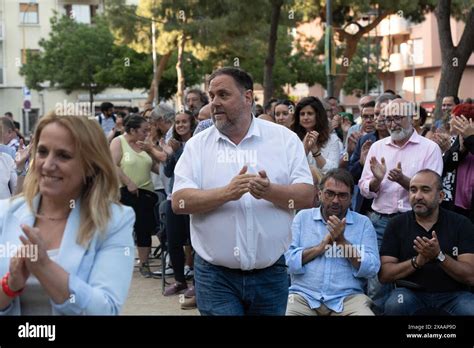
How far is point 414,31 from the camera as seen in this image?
60562 millimetres

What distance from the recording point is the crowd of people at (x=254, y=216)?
336cm

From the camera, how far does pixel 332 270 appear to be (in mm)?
6438

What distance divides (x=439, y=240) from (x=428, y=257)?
25 cm

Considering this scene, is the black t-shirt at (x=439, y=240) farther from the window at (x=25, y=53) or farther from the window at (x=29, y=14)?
the window at (x=29, y=14)

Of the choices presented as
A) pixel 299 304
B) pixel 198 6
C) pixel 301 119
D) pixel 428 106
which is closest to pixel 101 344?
pixel 299 304

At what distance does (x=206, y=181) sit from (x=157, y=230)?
238 inches

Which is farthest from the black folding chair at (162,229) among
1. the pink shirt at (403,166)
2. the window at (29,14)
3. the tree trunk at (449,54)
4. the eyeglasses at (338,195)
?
the window at (29,14)

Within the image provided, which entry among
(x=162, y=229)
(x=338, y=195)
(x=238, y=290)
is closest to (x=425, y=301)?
(x=338, y=195)

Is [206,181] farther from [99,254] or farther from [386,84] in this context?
[386,84]

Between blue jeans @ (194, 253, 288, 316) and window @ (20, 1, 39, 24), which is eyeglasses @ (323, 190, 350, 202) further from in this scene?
window @ (20, 1, 39, 24)

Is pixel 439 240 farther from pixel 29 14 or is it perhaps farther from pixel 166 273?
pixel 29 14

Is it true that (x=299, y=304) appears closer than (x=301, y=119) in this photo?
Yes

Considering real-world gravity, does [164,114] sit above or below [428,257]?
above

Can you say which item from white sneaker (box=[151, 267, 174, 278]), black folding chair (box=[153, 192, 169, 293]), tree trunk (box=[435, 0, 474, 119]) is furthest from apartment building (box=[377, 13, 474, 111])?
white sneaker (box=[151, 267, 174, 278])
